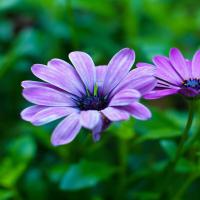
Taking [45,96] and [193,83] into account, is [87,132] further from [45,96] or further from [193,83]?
[193,83]

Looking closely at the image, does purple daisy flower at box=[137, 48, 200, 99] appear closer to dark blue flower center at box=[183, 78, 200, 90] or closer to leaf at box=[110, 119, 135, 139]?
dark blue flower center at box=[183, 78, 200, 90]

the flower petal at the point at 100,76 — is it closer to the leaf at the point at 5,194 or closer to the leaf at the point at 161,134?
the leaf at the point at 161,134

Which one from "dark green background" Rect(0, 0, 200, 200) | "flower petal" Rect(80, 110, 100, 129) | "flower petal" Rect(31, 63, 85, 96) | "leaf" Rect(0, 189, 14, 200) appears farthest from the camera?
"dark green background" Rect(0, 0, 200, 200)

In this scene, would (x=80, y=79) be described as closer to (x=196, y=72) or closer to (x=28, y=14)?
(x=196, y=72)

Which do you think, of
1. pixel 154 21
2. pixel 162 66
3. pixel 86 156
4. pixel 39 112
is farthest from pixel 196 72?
pixel 154 21

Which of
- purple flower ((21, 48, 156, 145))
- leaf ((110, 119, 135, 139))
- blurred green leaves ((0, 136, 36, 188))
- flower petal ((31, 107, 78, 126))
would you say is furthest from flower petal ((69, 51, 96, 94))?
blurred green leaves ((0, 136, 36, 188))

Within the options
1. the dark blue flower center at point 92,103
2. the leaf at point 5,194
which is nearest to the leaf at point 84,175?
the leaf at point 5,194

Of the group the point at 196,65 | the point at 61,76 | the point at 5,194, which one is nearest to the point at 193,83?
the point at 196,65
